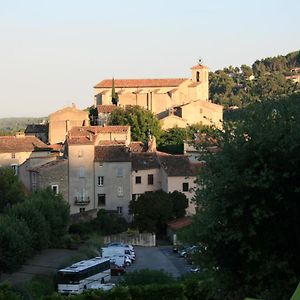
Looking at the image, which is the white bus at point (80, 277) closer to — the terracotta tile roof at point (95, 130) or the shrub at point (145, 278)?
the shrub at point (145, 278)

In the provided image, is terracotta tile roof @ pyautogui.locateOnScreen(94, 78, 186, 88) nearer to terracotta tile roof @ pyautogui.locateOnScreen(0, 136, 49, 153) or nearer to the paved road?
terracotta tile roof @ pyautogui.locateOnScreen(0, 136, 49, 153)

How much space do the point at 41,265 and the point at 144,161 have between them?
21368 mm

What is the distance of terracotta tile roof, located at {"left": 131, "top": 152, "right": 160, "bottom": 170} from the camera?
2097 inches

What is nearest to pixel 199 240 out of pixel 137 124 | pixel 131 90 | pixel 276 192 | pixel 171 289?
pixel 276 192

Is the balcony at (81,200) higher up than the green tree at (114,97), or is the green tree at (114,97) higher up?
the green tree at (114,97)

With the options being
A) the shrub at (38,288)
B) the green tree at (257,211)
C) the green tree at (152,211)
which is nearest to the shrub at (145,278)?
the shrub at (38,288)

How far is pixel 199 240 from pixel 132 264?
23753mm

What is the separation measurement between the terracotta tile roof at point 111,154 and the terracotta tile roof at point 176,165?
8.71ft

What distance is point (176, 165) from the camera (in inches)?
2064

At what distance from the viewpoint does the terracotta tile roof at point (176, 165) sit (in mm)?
51438

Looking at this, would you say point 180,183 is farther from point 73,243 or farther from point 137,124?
point 137,124

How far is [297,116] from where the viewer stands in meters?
14.4

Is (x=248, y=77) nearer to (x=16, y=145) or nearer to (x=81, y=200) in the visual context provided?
(x=16, y=145)

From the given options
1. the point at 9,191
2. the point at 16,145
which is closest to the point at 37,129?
the point at 16,145
